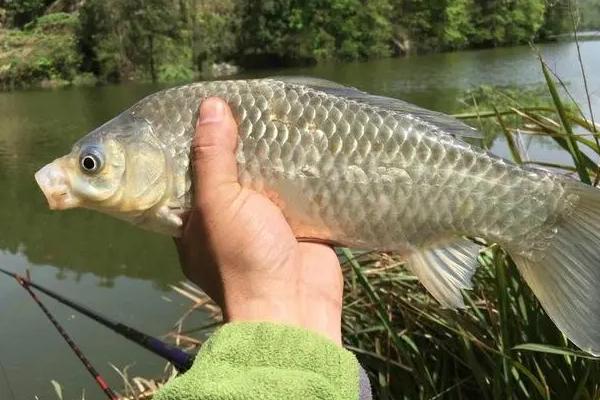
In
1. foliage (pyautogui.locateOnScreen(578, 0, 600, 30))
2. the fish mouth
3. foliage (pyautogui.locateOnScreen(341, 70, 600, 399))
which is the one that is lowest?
foliage (pyautogui.locateOnScreen(341, 70, 600, 399))

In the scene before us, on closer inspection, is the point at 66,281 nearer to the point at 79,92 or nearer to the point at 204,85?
the point at 204,85

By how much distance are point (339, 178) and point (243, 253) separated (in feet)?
1.05

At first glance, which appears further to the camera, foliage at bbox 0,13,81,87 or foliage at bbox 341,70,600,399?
foliage at bbox 0,13,81,87

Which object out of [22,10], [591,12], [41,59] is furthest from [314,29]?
[591,12]

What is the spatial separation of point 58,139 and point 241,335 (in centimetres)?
1878

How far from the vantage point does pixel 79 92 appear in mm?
33219

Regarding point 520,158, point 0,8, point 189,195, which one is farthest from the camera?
point 0,8

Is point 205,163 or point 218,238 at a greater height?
point 205,163

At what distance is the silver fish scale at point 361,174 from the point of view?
5.57 feet

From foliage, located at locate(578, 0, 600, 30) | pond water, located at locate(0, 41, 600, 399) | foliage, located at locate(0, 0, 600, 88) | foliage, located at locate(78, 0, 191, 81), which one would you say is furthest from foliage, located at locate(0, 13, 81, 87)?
foliage, located at locate(578, 0, 600, 30)

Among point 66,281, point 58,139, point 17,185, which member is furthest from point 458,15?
point 66,281

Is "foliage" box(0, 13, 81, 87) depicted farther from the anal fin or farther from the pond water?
the anal fin

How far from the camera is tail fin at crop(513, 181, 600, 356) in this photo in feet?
5.24

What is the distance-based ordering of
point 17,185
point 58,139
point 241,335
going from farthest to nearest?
point 58,139, point 17,185, point 241,335
